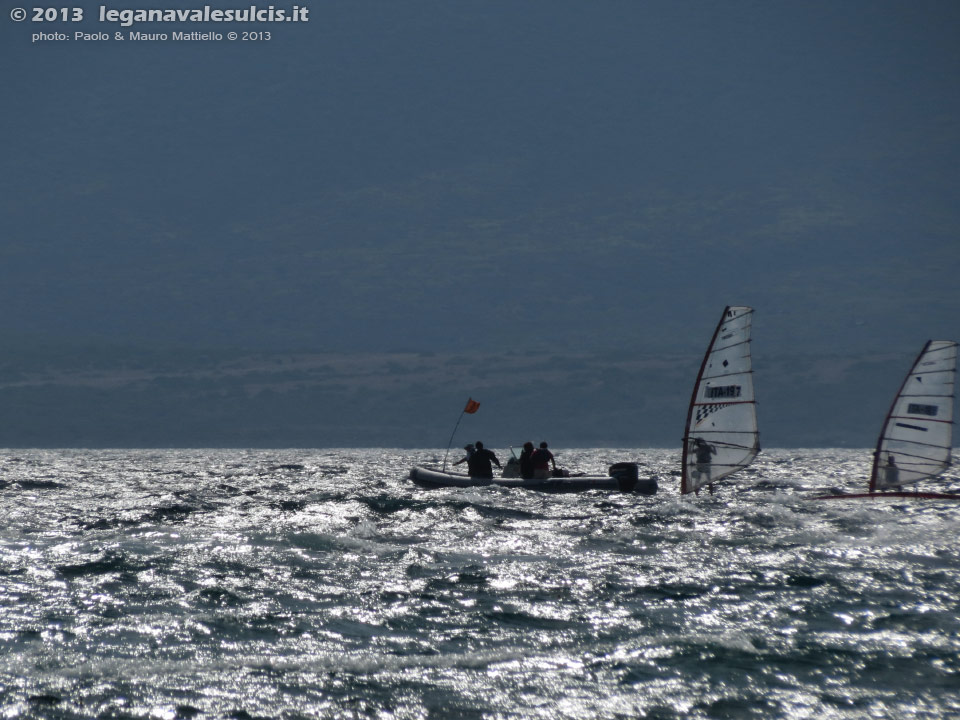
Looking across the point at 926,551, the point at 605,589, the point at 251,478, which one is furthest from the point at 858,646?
the point at 251,478

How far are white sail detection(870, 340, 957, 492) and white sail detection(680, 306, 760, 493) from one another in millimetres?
5139

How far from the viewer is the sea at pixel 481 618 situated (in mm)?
6871

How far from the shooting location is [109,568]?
1250 cm

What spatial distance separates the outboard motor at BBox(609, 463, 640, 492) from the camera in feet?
83.0

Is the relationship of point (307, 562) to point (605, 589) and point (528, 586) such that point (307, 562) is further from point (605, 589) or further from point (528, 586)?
point (605, 589)

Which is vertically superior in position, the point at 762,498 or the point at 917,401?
the point at 917,401

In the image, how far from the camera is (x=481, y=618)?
946 centimetres

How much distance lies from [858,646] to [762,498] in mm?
17087

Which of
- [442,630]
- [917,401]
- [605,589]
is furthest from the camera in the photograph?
[917,401]

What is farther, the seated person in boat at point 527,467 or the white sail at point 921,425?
the seated person in boat at point 527,467

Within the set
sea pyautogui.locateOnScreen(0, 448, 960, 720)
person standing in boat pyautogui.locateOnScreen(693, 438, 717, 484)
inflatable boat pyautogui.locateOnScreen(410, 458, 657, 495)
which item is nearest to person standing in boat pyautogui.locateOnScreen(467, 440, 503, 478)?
inflatable boat pyautogui.locateOnScreen(410, 458, 657, 495)

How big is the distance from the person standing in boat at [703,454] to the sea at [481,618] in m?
4.35

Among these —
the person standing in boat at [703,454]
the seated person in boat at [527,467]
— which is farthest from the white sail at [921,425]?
the seated person in boat at [527,467]

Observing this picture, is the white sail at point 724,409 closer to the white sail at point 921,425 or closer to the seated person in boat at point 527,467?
the seated person in boat at point 527,467
